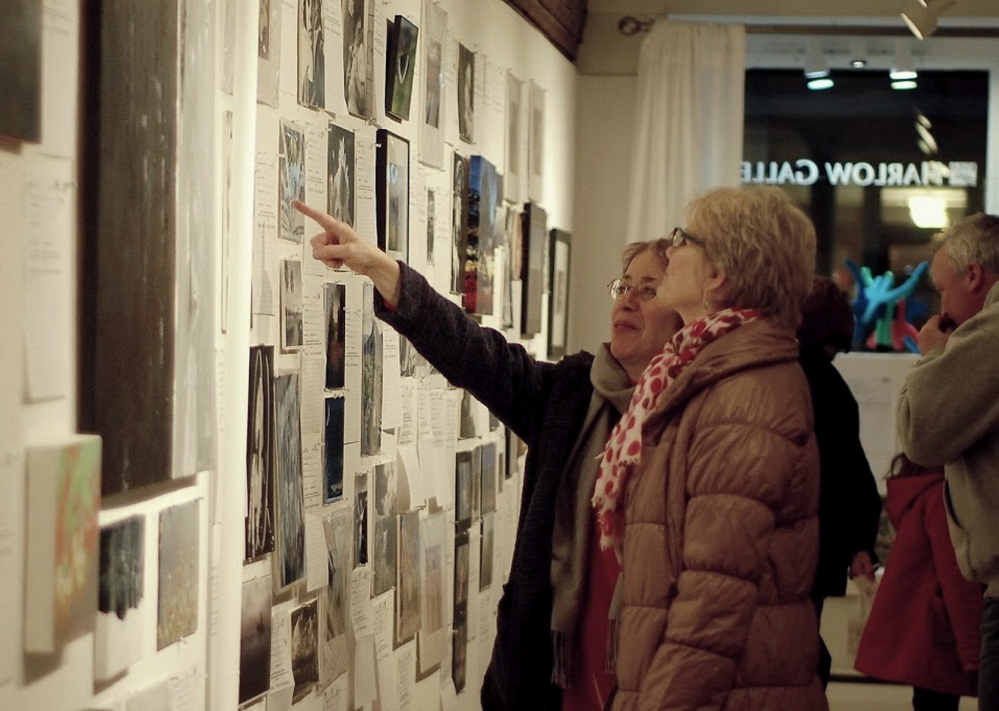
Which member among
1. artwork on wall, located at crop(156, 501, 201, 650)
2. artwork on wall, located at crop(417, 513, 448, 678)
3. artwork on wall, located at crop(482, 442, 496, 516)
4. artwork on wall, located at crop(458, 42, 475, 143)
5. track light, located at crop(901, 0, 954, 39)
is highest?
track light, located at crop(901, 0, 954, 39)

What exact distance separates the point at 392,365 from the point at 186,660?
1.24 metres

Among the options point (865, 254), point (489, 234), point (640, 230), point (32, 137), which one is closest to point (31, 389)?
point (32, 137)

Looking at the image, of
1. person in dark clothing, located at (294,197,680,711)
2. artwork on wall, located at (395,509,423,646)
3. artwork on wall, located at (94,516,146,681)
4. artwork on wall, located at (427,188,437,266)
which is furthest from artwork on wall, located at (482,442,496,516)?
artwork on wall, located at (94,516,146,681)

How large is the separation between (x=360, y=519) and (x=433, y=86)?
1162 mm

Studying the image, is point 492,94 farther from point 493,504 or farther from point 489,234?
point 493,504

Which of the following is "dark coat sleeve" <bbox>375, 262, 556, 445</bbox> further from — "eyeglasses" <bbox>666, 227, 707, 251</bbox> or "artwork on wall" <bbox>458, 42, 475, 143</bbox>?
"artwork on wall" <bbox>458, 42, 475, 143</bbox>

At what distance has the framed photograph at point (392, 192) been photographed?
305 cm

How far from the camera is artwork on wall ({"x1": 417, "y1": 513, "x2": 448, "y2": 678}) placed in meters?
3.58

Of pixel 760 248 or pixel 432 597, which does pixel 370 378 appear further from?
pixel 760 248

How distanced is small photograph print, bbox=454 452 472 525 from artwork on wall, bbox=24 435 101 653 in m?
2.27

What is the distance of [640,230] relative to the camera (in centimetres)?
623

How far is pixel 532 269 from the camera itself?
4.95 m

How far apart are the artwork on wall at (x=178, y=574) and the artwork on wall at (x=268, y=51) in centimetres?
74

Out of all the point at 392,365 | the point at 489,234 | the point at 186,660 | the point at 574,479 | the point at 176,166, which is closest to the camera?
the point at 176,166
